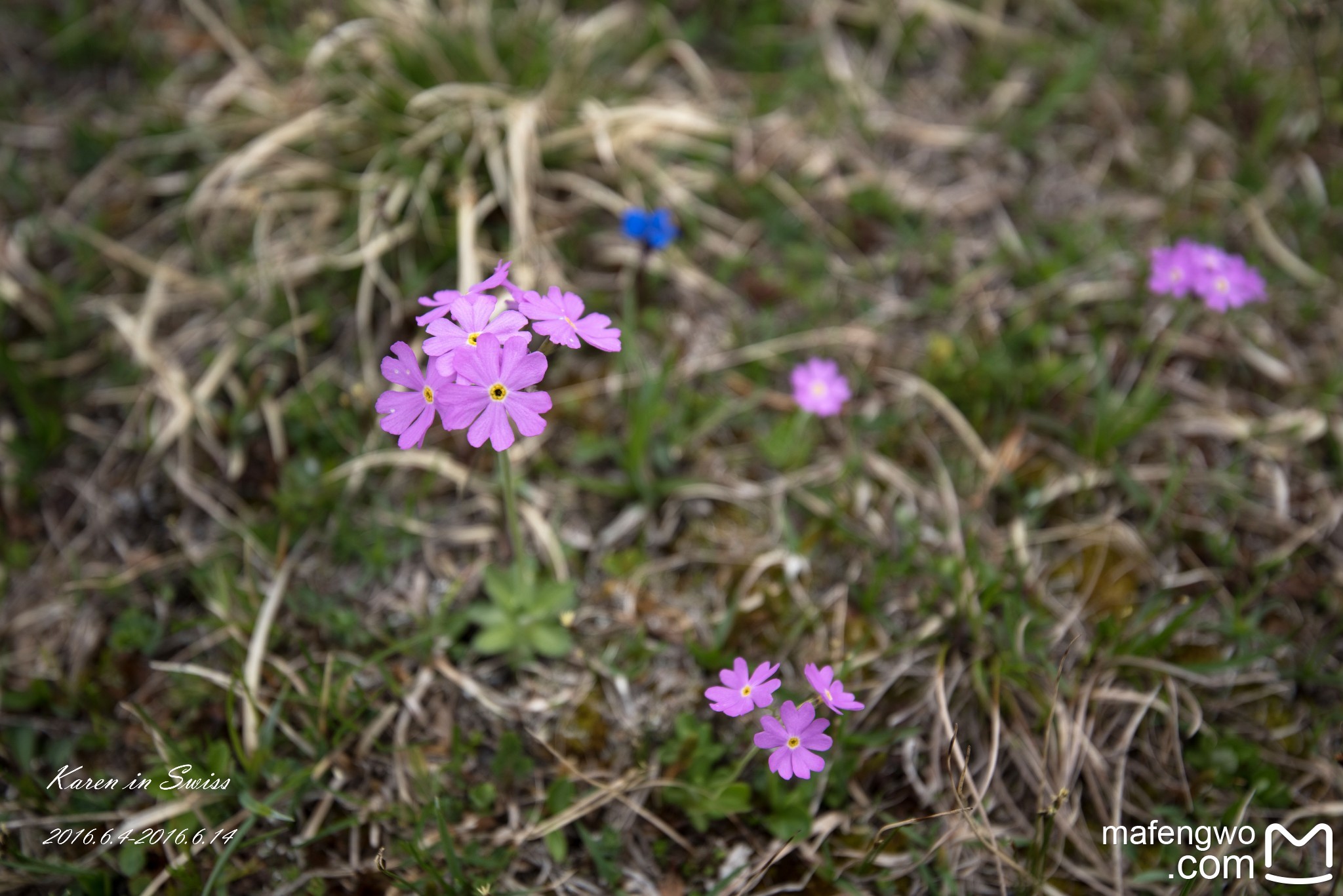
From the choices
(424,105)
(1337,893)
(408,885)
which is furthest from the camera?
(424,105)

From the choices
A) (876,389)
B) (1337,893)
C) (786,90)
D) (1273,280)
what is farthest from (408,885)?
(1273,280)

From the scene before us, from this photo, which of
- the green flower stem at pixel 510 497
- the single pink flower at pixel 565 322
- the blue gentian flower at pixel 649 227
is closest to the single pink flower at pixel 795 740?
the green flower stem at pixel 510 497

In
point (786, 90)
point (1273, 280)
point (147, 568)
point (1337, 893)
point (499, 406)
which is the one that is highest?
point (499, 406)

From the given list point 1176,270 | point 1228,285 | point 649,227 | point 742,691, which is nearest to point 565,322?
point 742,691

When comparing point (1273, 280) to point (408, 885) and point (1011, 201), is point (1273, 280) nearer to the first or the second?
point (1011, 201)

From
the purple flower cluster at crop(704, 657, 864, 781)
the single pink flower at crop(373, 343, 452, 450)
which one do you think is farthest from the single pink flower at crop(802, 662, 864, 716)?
the single pink flower at crop(373, 343, 452, 450)

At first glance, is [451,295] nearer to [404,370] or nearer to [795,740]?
A: [404,370]

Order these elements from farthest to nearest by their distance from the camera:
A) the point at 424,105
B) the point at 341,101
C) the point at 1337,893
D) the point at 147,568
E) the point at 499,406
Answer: the point at 341,101, the point at 424,105, the point at 147,568, the point at 1337,893, the point at 499,406
